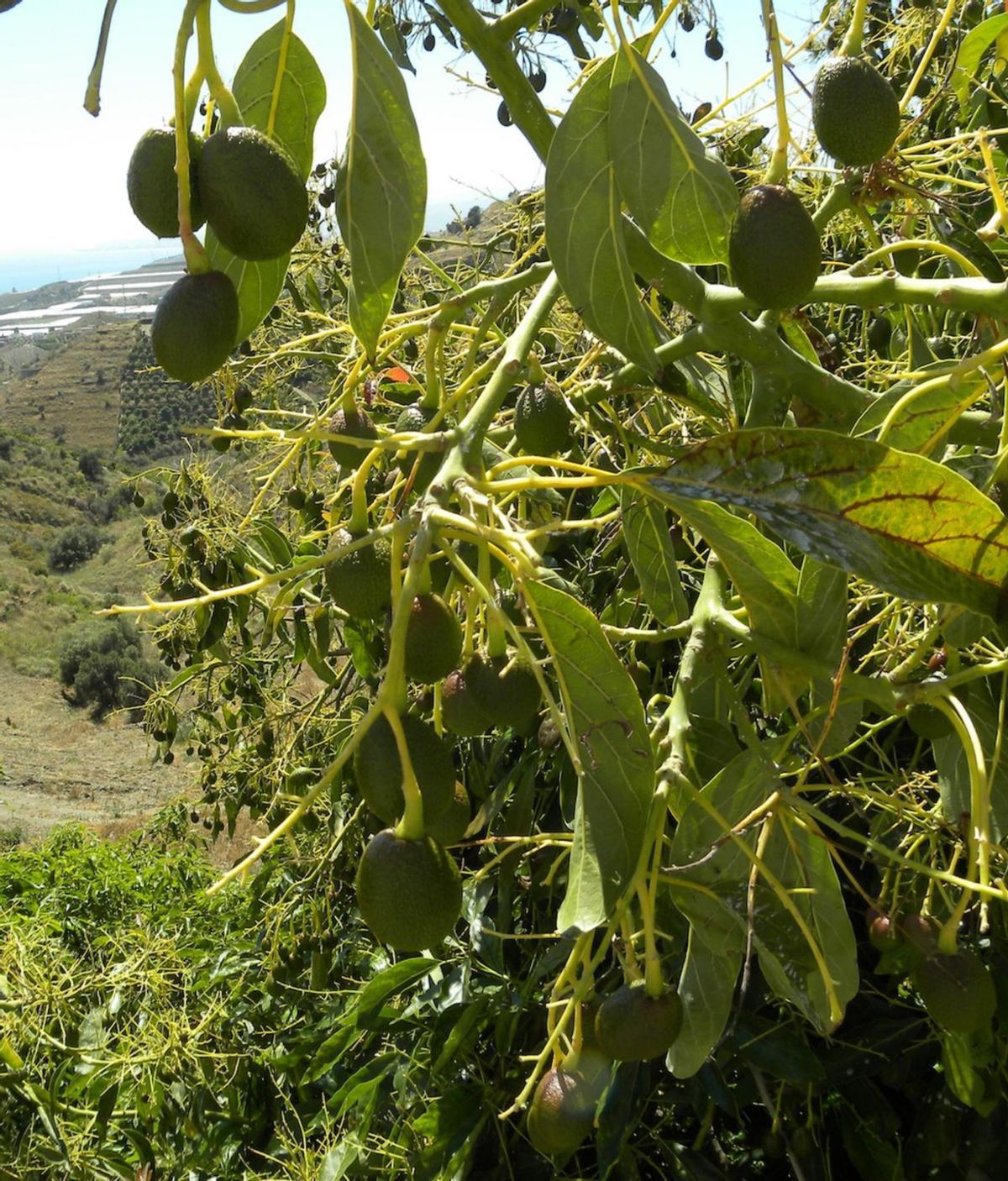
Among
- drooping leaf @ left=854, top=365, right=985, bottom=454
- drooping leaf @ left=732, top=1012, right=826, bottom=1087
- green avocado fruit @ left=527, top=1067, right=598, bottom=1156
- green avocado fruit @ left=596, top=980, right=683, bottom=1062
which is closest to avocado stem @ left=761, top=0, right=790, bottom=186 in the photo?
drooping leaf @ left=854, top=365, right=985, bottom=454

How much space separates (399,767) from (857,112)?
0.51 meters

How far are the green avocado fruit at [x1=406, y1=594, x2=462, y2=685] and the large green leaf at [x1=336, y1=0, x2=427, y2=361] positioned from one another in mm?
172

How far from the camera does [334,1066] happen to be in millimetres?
2357

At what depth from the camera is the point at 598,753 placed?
28.2 inches

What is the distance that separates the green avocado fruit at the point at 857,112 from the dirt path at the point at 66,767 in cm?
955

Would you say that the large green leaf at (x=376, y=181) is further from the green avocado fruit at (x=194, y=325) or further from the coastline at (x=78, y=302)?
the coastline at (x=78, y=302)

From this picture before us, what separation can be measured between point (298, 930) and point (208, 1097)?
0.39 meters

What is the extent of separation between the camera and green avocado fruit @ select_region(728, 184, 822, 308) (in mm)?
668

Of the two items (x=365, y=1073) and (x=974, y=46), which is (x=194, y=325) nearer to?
(x=974, y=46)

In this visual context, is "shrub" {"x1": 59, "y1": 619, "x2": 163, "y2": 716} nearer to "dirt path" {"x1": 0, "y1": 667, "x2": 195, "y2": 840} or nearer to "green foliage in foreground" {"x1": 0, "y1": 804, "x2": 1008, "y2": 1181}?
"dirt path" {"x1": 0, "y1": 667, "x2": 195, "y2": 840}

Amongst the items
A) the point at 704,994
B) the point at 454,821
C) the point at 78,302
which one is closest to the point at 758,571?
the point at 454,821

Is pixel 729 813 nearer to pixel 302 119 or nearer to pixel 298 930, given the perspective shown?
pixel 302 119

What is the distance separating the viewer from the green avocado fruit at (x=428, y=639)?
68cm

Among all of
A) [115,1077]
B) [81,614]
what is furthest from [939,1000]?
[81,614]
